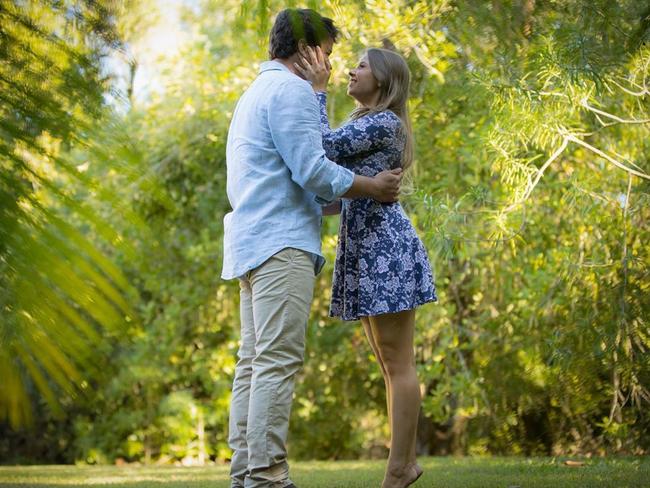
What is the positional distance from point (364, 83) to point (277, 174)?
0.54 m

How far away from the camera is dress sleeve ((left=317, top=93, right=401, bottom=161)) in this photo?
252 cm

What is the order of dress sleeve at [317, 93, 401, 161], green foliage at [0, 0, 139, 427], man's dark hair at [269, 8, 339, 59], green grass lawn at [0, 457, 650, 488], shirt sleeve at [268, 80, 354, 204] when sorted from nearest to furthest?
green foliage at [0, 0, 139, 427], man's dark hair at [269, 8, 339, 59], shirt sleeve at [268, 80, 354, 204], dress sleeve at [317, 93, 401, 161], green grass lawn at [0, 457, 650, 488]

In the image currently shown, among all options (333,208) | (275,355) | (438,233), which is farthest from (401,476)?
(438,233)

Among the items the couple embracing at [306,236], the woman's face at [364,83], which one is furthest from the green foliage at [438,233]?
the couple embracing at [306,236]

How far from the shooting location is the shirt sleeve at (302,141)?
2244mm

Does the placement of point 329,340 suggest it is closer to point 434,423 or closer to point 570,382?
point 434,423

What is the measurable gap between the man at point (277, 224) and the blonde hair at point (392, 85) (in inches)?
13.3

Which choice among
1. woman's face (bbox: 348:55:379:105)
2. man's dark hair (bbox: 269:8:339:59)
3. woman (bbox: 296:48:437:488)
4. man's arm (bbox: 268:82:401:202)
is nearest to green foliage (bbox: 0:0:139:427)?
man's dark hair (bbox: 269:8:339:59)

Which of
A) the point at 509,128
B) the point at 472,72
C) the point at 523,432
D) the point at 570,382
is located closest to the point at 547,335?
the point at 570,382

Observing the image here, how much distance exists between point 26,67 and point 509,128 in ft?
13.1

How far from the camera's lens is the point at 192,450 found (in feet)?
28.8

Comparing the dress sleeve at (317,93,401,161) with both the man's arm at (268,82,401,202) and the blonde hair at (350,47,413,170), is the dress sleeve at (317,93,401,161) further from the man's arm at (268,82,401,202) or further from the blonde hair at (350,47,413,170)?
the man's arm at (268,82,401,202)

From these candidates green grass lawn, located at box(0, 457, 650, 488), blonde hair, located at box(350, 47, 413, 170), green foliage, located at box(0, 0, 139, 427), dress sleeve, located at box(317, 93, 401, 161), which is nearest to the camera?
green foliage, located at box(0, 0, 139, 427)

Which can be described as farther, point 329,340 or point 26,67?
point 329,340
